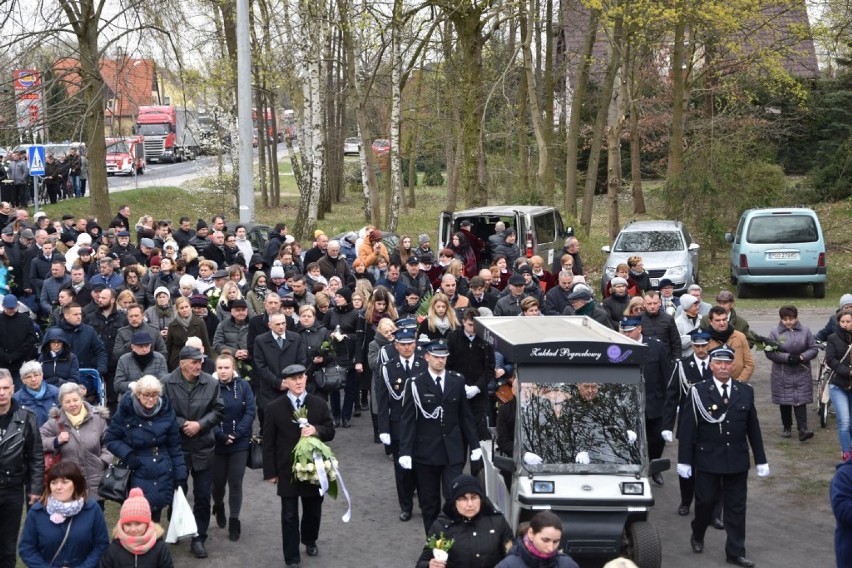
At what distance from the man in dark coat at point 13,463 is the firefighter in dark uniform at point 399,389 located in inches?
137

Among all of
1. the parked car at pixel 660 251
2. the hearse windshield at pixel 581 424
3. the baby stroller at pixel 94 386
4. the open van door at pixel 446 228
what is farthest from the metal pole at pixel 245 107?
the hearse windshield at pixel 581 424

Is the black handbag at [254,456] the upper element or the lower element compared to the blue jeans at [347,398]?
upper

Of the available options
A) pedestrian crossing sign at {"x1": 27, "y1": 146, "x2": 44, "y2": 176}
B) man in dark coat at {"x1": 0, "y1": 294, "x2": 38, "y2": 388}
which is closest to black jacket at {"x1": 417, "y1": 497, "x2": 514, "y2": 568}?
man in dark coat at {"x1": 0, "y1": 294, "x2": 38, "y2": 388}

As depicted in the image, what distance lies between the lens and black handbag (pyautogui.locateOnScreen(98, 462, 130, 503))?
978 centimetres

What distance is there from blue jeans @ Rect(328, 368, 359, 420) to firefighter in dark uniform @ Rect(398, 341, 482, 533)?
4.98 meters

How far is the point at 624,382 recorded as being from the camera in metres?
10.0

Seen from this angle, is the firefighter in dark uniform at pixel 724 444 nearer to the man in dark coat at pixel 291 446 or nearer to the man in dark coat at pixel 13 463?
the man in dark coat at pixel 291 446

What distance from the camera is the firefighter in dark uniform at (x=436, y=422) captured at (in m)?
10.8

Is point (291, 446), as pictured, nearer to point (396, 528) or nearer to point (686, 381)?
point (396, 528)

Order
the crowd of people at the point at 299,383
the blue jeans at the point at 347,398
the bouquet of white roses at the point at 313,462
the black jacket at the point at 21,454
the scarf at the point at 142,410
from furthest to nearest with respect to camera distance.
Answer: the blue jeans at the point at 347,398, the bouquet of white roses at the point at 313,462, the scarf at the point at 142,410, the crowd of people at the point at 299,383, the black jacket at the point at 21,454

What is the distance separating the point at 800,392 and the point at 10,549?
9.41m

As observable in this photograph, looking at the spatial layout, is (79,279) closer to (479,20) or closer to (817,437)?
(817,437)

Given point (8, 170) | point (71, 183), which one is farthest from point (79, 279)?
point (71, 183)

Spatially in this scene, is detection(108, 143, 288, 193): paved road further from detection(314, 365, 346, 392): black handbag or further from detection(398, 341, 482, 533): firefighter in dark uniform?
detection(398, 341, 482, 533): firefighter in dark uniform
